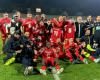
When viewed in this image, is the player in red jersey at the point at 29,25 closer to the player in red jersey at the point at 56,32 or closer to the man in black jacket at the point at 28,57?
the player in red jersey at the point at 56,32

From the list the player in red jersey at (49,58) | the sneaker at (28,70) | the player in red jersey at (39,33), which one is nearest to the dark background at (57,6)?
the player in red jersey at (39,33)

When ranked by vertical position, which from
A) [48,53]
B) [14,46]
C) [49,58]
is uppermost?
[14,46]

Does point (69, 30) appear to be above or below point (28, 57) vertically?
above

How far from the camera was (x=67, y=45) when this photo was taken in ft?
47.8

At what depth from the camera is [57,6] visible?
95.9ft

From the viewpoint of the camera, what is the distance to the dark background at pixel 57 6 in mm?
28078

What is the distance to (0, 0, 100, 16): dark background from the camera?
28.1 meters

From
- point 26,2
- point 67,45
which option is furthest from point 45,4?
point 67,45

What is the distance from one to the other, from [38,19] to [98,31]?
9.85ft

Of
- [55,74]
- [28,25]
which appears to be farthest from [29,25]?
[55,74]

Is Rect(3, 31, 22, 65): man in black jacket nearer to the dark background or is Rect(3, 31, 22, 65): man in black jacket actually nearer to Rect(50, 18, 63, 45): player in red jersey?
Rect(50, 18, 63, 45): player in red jersey

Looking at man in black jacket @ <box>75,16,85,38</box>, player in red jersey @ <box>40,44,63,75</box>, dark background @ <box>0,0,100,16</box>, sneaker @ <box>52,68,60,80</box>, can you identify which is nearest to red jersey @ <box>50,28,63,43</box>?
man in black jacket @ <box>75,16,85,38</box>

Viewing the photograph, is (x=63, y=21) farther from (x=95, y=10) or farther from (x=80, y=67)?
(x=95, y=10)

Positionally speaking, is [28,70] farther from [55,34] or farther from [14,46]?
[55,34]
